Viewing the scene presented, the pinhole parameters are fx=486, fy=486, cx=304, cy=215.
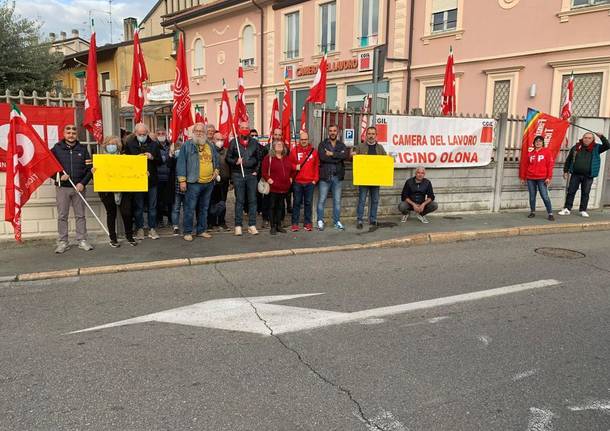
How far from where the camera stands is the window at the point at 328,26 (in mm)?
21406

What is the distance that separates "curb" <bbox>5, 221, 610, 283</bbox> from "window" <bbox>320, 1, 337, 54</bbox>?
1422cm

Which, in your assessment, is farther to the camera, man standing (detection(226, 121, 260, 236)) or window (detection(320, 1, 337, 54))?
window (detection(320, 1, 337, 54))

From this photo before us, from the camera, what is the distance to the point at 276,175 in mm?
8789

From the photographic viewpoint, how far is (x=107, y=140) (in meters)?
7.82

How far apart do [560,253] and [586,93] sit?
8814mm

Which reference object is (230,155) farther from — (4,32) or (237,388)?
(4,32)

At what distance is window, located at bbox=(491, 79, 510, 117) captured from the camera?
16.1 meters

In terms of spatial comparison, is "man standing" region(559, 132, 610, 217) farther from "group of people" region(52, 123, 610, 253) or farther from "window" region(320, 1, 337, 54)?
"window" region(320, 1, 337, 54)

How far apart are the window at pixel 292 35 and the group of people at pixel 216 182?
14795 millimetres

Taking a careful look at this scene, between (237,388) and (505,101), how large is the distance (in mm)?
15445

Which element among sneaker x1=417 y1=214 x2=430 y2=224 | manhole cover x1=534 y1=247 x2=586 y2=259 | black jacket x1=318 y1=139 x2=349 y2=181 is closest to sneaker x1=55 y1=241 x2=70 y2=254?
black jacket x1=318 y1=139 x2=349 y2=181

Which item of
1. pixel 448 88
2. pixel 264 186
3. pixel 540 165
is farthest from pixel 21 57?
pixel 540 165

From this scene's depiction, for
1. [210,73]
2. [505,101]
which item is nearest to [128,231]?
[505,101]

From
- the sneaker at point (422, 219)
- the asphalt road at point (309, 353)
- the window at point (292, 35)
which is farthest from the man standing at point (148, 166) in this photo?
the window at point (292, 35)
